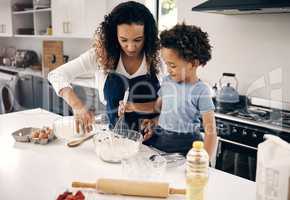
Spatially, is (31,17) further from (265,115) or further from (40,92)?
(265,115)

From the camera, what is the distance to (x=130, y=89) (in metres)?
1.59

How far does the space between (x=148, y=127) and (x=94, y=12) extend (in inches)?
89.3

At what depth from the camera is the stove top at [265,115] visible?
2086 millimetres

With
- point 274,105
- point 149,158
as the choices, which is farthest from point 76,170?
point 274,105

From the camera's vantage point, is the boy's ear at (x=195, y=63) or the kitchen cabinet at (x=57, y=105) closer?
the boy's ear at (x=195, y=63)

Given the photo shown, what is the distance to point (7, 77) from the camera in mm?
4473

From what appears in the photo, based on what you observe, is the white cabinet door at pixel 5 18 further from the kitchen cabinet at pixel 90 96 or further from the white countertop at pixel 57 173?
the white countertop at pixel 57 173

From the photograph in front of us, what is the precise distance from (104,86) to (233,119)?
99 centimetres

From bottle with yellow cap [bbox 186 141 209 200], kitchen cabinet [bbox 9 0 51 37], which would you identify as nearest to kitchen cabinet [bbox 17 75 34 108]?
kitchen cabinet [bbox 9 0 51 37]

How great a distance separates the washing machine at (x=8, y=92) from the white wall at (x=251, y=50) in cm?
263

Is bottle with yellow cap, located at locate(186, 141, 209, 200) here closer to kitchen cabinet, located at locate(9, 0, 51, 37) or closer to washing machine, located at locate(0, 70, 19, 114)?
kitchen cabinet, located at locate(9, 0, 51, 37)

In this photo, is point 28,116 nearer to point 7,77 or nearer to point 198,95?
point 198,95

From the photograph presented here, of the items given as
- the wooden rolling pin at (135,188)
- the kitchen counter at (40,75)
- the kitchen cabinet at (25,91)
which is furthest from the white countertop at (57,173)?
the kitchen cabinet at (25,91)

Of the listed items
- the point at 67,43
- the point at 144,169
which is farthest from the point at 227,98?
the point at 67,43
